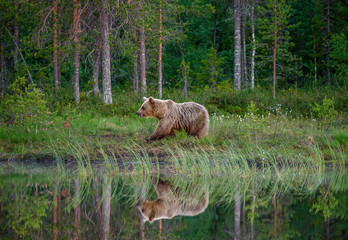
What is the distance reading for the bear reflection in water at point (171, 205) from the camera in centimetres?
632

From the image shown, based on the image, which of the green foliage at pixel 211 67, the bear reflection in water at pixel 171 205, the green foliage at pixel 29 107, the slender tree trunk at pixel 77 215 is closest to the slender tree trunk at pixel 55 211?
the slender tree trunk at pixel 77 215

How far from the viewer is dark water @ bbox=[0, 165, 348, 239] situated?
5309mm

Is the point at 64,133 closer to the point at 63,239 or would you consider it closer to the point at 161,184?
the point at 161,184

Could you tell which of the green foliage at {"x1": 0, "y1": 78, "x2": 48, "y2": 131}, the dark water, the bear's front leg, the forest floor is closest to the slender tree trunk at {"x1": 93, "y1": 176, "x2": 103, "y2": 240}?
the dark water

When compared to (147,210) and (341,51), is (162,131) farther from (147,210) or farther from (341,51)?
(341,51)

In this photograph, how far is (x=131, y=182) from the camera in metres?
9.05

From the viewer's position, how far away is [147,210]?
6531 millimetres

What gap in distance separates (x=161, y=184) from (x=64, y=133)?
19.2 feet

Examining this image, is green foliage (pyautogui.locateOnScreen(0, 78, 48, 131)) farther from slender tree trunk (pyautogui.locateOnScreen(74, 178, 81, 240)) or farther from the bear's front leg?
slender tree trunk (pyautogui.locateOnScreen(74, 178, 81, 240))

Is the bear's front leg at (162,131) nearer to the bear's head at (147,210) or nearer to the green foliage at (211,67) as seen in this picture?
the bear's head at (147,210)

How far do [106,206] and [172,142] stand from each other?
249 inches

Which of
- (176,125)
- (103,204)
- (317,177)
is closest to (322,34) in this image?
(176,125)

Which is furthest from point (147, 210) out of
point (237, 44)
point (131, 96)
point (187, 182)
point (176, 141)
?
point (237, 44)

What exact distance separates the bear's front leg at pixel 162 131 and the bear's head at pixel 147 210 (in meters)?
6.31
